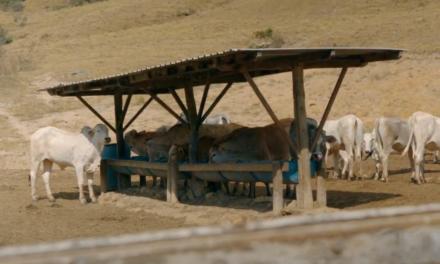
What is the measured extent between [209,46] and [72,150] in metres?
36.9

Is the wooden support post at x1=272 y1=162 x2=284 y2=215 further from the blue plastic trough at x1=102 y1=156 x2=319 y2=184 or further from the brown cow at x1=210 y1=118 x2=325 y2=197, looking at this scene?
the brown cow at x1=210 y1=118 x2=325 y2=197

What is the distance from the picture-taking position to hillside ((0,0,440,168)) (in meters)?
34.4

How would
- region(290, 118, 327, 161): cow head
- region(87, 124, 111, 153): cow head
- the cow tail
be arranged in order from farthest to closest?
the cow tail, region(87, 124, 111, 153): cow head, region(290, 118, 327, 161): cow head

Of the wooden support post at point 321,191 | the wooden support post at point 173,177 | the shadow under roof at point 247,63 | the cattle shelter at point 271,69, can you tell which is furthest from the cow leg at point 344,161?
the wooden support post at point 321,191

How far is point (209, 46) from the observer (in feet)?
180

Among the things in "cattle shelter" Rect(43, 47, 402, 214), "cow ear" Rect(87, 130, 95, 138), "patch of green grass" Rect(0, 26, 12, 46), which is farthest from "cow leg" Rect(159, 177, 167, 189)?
"patch of green grass" Rect(0, 26, 12, 46)

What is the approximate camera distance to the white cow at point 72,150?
18.4 m

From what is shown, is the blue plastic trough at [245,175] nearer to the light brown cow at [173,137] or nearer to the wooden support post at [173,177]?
the wooden support post at [173,177]

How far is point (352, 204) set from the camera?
15391 mm

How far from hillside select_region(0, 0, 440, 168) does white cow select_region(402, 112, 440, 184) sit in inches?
518

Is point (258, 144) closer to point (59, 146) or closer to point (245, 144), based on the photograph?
point (245, 144)

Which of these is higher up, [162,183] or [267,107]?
[267,107]

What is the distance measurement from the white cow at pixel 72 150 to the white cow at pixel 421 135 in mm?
7103

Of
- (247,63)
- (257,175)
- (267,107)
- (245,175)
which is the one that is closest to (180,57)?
(245,175)
